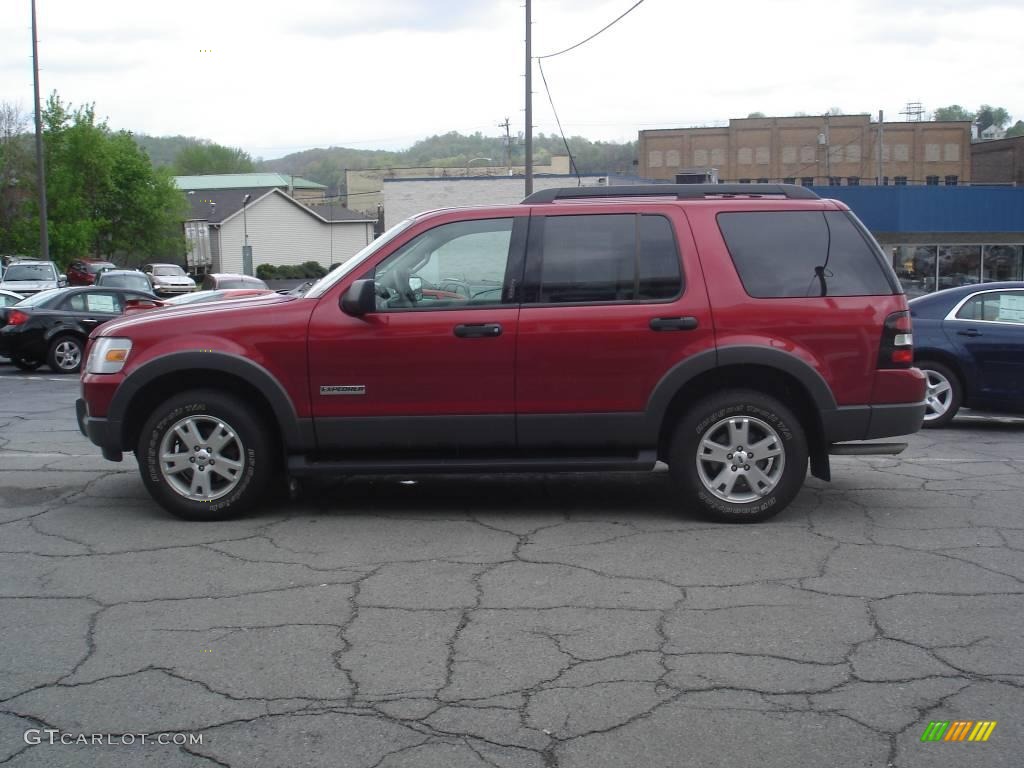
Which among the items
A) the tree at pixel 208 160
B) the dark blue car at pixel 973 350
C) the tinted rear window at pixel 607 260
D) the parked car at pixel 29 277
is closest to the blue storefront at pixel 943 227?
the dark blue car at pixel 973 350

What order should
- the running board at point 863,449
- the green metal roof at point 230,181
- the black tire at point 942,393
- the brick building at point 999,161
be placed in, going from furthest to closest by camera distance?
the green metal roof at point 230,181
the brick building at point 999,161
the black tire at point 942,393
the running board at point 863,449

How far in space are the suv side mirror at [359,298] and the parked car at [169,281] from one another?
39.3 metres

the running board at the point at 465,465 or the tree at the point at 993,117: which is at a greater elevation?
the tree at the point at 993,117

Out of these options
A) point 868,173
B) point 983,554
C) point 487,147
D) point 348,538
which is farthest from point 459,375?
point 487,147

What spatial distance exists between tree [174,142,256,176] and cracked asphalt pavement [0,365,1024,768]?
13537 centimetres

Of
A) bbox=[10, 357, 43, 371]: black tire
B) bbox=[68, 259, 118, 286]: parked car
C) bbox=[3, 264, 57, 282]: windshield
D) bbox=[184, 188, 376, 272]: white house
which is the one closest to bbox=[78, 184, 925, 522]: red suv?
bbox=[10, 357, 43, 371]: black tire

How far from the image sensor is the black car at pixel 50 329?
695 inches

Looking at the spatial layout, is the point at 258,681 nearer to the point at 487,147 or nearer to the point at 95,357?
the point at 95,357

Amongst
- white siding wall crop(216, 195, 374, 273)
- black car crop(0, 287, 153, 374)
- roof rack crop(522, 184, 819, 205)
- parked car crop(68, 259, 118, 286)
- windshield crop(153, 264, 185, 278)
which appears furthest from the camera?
white siding wall crop(216, 195, 374, 273)

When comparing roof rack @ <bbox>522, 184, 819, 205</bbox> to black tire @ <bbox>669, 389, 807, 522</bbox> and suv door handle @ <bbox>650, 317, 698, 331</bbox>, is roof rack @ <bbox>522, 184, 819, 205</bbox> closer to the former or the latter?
suv door handle @ <bbox>650, 317, 698, 331</bbox>

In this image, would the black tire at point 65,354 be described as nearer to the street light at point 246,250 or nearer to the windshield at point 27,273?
the windshield at point 27,273

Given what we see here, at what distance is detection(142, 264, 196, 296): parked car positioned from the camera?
44703mm

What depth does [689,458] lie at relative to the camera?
6668mm

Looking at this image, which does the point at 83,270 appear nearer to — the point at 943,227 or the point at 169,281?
the point at 169,281
